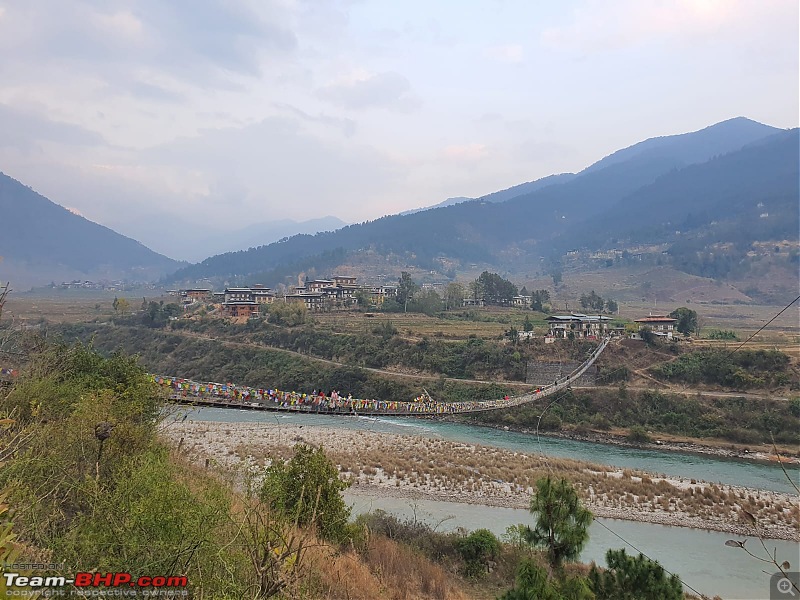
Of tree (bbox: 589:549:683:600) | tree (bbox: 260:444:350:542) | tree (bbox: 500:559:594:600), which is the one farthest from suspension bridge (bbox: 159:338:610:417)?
tree (bbox: 500:559:594:600)

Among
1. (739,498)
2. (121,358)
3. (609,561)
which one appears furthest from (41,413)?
(739,498)

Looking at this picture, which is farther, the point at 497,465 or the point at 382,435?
the point at 382,435

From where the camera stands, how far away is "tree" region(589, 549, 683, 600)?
579 centimetres

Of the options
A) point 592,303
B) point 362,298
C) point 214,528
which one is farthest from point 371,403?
point 592,303

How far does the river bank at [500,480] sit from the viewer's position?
14.7 metres

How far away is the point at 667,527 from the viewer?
14.0 m

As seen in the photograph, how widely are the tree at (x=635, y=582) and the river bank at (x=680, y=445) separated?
1898 cm

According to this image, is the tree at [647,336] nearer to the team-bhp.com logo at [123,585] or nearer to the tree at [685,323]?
the tree at [685,323]

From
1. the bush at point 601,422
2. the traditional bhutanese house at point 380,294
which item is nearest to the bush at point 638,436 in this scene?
the bush at point 601,422

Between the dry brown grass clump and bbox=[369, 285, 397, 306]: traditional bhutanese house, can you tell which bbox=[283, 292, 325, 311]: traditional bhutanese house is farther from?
the dry brown grass clump

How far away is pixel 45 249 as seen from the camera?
18050cm

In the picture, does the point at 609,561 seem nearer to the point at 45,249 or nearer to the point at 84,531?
the point at 84,531

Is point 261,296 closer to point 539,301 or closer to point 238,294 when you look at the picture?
point 238,294

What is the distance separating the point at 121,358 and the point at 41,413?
525cm
